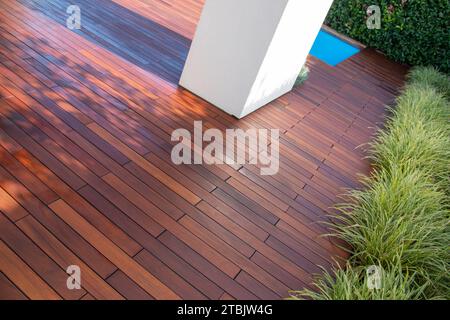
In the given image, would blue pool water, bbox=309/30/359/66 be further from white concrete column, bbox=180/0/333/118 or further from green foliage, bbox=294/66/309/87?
white concrete column, bbox=180/0/333/118

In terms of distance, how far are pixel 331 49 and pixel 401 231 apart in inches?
215

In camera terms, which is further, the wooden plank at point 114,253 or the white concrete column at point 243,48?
the white concrete column at point 243,48

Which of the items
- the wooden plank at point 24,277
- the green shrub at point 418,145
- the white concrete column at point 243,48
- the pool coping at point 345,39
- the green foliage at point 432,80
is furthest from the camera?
the pool coping at point 345,39

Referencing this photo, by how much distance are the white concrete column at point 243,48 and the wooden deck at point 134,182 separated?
0.18m

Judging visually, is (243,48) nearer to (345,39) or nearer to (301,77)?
(301,77)

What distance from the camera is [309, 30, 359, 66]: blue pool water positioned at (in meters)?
6.26

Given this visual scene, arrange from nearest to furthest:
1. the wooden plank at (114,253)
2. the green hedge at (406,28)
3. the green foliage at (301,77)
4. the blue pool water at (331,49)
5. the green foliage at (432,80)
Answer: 1. the wooden plank at (114,253)
2. the green foliage at (301,77)
3. the green foliage at (432,80)
4. the blue pool water at (331,49)
5. the green hedge at (406,28)

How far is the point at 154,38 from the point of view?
4.42 metres

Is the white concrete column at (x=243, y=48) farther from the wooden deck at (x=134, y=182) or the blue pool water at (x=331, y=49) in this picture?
the blue pool water at (x=331, y=49)

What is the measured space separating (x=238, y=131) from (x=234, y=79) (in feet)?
1.55

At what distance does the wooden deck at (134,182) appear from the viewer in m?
1.77

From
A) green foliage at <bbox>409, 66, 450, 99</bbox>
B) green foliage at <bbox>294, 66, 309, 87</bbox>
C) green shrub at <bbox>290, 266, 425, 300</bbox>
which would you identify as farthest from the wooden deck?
green foliage at <bbox>409, 66, 450, 99</bbox>

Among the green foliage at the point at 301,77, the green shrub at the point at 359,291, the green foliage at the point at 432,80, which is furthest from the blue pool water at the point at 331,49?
the green shrub at the point at 359,291

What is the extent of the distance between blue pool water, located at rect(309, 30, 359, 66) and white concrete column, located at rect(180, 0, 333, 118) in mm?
2686
